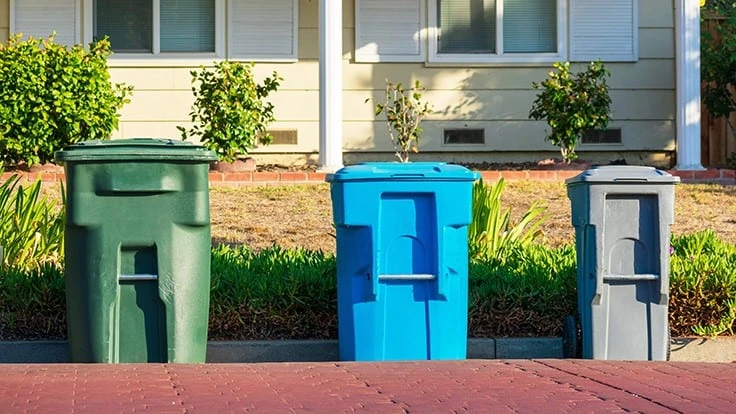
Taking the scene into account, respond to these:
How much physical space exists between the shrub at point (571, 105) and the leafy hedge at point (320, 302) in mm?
6682

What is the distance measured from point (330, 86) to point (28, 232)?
5.99 m

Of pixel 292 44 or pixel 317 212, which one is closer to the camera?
pixel 317 212

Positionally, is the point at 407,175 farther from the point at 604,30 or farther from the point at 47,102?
the point at 604,30

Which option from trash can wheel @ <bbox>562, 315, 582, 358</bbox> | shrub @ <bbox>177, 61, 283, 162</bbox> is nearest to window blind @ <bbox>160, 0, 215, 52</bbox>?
shrub @ <bbox>177, 61, 283, 162</bbox>

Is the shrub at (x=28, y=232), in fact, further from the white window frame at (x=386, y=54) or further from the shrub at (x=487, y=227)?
the white window frame at (x=386, y=54)

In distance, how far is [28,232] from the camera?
30.1 feet

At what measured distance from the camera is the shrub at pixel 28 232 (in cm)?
900

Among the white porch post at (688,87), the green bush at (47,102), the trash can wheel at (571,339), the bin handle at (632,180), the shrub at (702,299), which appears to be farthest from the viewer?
the white porch post at (688,87)

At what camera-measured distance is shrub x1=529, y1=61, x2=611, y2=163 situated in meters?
15.0

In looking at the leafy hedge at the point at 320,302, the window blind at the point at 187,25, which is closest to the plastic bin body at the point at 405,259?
the leafy hedge at the point at 320,302

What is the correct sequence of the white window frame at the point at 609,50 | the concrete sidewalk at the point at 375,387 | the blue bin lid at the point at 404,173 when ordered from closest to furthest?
the concrete sidewalk at the point at 375,387
the blue bin lid at the point at 404,173
the white window frame at the point at 609,50

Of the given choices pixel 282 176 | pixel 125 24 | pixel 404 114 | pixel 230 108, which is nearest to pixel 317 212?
pixel 282 176

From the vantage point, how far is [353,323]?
722cm

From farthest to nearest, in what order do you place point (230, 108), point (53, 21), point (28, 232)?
point (53, 21) → point (230, 108) → point (28, 232)
